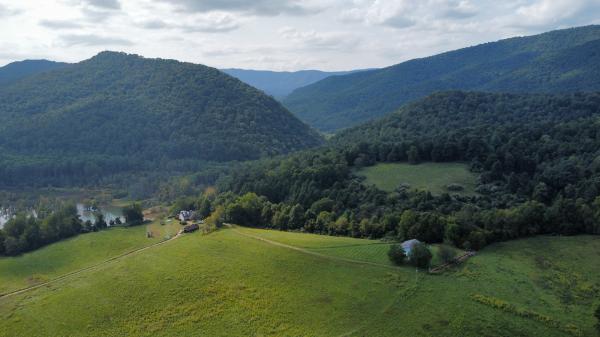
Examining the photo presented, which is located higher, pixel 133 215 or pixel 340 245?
pixel 133 215

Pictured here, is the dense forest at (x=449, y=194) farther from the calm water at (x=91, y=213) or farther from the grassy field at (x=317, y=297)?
the calm water at (x=91, y=213)

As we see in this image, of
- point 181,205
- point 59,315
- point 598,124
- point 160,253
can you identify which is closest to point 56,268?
point 160,253

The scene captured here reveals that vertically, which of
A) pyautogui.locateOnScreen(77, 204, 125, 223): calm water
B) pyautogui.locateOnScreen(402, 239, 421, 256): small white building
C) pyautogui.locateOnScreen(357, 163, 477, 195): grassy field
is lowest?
pyautogui.locateOnScreen(77, 204, 125, 223): calm water

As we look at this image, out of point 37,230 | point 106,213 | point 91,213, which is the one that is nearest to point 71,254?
point 37,230

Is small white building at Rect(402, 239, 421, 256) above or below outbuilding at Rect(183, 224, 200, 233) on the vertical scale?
above

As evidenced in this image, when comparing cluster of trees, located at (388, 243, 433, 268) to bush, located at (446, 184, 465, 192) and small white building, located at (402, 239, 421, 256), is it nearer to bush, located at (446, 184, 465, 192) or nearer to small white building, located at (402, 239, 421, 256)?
small white building, located at (402, 239, 421, 256)

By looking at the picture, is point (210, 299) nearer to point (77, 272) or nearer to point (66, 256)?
point (77, 272)

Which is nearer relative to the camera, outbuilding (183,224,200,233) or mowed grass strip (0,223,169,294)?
mowed grass strip (0,223,169,294)

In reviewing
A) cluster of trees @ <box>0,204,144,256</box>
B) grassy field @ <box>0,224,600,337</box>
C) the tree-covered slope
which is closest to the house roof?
grassy field @ <box>0,224,600,337</box>
